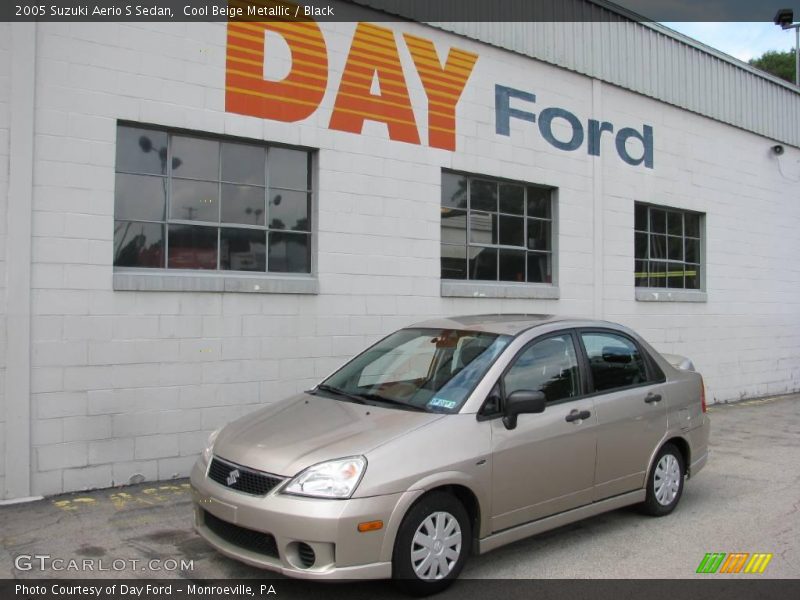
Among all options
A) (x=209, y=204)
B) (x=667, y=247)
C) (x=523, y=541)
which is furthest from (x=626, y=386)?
(x=667, y=247)

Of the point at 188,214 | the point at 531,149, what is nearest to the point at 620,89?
the point at 531,149

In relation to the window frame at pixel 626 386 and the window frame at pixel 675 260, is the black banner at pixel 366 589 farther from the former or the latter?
the window frame at pixel 675 260

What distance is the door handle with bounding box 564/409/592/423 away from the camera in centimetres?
491

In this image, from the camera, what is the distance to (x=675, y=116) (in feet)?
40.6

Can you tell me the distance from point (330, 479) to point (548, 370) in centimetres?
190

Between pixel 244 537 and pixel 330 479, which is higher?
pixel 330 479

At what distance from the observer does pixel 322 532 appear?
372 centimetres

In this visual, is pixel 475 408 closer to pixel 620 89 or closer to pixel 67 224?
pixel 67 224

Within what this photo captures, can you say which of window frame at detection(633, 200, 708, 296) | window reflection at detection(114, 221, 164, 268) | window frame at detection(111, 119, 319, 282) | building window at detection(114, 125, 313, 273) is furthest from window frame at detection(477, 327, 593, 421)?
window frame at detection(633, 200, 708, 296)

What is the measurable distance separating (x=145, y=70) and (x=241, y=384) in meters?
3.22

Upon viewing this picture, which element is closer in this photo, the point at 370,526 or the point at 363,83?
the point at 370,526

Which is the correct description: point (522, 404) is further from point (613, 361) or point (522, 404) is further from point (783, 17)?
point (783, 17)

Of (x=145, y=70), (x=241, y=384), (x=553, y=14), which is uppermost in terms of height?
(x=553, y=14)

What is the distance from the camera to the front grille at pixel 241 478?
13.0 feet
